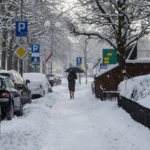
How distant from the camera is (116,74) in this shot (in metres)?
17.3

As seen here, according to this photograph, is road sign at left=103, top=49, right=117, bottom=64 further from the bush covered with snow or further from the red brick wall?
the bush covered with snow

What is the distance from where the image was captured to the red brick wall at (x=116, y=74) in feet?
56.2

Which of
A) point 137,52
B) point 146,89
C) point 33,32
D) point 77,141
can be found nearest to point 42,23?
point 33,32

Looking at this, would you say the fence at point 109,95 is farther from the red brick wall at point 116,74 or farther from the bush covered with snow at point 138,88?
the bush covered with snow at point 138,88

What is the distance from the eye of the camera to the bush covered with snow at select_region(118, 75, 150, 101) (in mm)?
10275

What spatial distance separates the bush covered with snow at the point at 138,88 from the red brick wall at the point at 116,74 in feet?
17.4

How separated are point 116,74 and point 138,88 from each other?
6.67 meters

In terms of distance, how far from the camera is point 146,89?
1019 cm

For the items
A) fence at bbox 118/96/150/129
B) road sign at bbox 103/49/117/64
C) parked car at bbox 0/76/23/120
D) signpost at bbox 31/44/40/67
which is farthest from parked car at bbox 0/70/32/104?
signpost at bbox 31/44/40/67

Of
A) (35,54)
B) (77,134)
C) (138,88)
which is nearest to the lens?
(77,134)

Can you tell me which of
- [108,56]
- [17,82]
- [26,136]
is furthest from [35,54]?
[26,136]

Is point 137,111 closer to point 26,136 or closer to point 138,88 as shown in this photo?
point 138,88

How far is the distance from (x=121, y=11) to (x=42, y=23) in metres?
15.3

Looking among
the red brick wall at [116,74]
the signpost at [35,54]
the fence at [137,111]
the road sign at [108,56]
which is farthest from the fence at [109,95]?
the signpost at [35,54]
